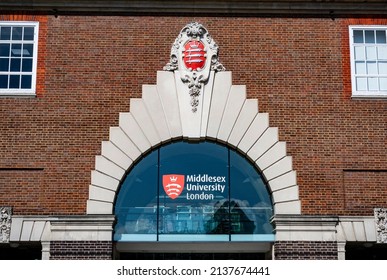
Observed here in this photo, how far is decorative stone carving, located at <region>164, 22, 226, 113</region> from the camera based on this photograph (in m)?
16.9

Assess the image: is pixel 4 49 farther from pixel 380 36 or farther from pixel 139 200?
pixel 380 36

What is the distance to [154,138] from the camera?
16.7 metres

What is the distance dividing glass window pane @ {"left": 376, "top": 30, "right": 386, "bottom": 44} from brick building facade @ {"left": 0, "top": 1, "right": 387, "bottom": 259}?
172mm

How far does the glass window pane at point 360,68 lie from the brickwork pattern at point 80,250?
303 inches

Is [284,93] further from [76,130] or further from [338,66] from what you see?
[76,130]

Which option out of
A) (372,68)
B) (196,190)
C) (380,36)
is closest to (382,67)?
(372,68)

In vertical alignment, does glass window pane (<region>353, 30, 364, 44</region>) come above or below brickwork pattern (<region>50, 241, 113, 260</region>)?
above

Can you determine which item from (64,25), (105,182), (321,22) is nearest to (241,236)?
(105,182)

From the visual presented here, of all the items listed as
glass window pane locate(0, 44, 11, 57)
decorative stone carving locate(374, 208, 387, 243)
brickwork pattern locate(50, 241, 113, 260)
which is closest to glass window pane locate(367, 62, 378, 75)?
decorative stone carving locate(374, 208, 387, 243)

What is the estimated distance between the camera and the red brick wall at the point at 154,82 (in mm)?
16469

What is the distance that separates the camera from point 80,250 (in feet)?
52.1

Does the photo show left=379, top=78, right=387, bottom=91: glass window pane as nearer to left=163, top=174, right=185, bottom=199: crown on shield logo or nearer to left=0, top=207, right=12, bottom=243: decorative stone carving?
left=163, top=174, right=185, bottom=199: crown on shield logo

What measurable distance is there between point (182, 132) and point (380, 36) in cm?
582

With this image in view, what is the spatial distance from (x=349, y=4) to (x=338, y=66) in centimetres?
170
